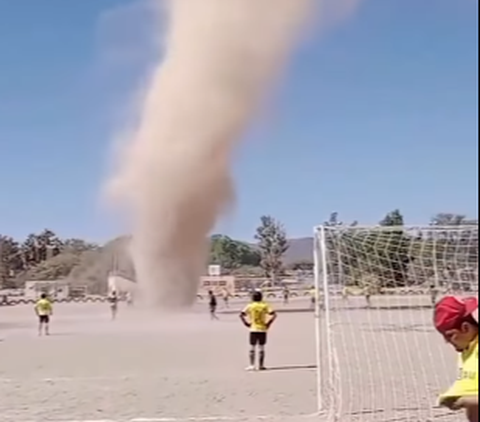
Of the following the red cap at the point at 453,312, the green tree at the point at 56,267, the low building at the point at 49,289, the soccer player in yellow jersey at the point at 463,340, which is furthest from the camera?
the green tree at the point at 56,267

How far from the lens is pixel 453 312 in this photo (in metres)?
3.23

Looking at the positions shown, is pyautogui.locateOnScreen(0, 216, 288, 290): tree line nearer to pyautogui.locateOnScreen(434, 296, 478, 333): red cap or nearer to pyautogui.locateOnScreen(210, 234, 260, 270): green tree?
pyautogui.locateOnScreen(210, 234, 260, 270): green tree

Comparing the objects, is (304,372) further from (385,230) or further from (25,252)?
(25,252)

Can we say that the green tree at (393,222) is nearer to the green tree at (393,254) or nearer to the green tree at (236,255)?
the green tree at (393,254)

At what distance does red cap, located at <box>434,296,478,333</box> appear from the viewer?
10.5 feet

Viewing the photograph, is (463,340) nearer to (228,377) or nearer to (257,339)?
(228,377)

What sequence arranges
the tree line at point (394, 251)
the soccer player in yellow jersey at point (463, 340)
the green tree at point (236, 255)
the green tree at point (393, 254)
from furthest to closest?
1. the green tree at point (236, 255)
2. the green tree at point (393, 254)
3. the tree line at point (394, 251)
4. the soccer player in yellow jersey at point (463, 340)

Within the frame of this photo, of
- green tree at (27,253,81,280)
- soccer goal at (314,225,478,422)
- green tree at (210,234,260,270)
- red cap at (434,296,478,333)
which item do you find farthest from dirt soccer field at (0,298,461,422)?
green tree at (210,234,260,270)

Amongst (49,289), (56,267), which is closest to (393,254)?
(49,289)

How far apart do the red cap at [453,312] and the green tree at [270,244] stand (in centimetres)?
7661

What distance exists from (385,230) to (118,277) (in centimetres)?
4997

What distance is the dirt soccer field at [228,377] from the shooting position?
379 inches

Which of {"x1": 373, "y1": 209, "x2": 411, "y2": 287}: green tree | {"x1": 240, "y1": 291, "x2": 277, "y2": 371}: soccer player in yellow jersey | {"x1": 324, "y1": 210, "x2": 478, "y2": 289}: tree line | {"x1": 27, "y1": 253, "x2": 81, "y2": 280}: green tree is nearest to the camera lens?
{"x1": 324, "y1": 210, "x2": 478, "y2": 289}: tree line

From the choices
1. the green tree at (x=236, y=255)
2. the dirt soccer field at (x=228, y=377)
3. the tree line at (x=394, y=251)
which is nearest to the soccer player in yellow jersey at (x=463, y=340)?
the tree line at (x=394, y=251)
